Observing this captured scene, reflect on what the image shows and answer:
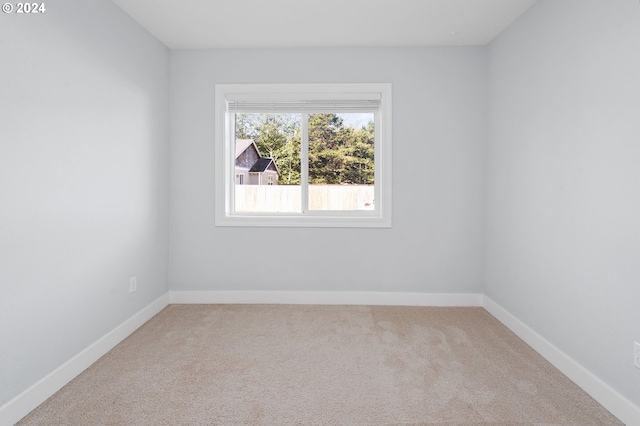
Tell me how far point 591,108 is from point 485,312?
2.08m

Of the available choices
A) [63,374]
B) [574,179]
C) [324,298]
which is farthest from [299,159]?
[63,374]

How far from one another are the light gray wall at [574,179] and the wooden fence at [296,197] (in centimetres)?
134

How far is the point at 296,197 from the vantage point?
12.5 feet

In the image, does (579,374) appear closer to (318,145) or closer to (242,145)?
(318,145)

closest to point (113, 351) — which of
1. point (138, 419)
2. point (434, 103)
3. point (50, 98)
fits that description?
point (138, 419)

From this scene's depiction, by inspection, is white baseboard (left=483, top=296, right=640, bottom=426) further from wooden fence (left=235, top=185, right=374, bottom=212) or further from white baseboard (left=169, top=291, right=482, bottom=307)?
wooden fence (left=235, top=185, right=374, bottom=212)

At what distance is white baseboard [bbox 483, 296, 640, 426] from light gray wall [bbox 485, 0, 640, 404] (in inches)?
1.6

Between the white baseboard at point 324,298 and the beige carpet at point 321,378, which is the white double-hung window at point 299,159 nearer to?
the white baseboard at point 324,298

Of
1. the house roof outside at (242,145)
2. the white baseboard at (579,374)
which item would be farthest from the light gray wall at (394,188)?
the white baseboard at (579,374)

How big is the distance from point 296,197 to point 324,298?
1102 mm

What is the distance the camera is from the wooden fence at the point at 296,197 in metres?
3.77

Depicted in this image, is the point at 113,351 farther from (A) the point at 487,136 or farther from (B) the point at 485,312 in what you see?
(A) the point at 487,136

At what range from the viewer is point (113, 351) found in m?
2.63

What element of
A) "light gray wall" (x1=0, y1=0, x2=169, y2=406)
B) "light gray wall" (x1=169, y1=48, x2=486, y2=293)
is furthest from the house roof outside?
"light gray wall" (x1=0, y1=0, x2=169, y2=406)
